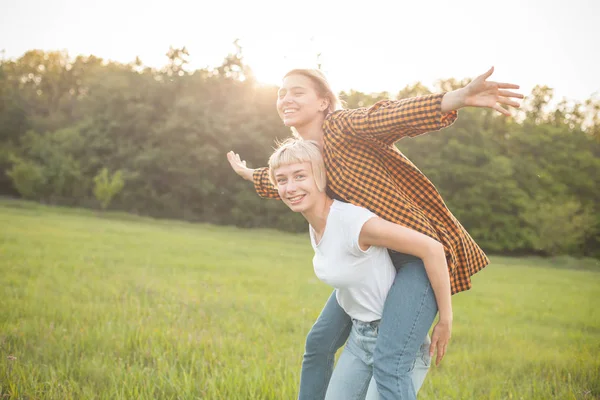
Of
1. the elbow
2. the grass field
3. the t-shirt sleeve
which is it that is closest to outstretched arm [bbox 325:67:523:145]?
the t-shirt sleeve

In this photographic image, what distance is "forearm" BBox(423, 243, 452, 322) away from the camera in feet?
7.77

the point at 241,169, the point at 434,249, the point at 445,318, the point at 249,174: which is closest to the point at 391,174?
the point at 434,249

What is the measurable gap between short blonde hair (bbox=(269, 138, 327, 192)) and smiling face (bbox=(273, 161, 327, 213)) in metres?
0.02

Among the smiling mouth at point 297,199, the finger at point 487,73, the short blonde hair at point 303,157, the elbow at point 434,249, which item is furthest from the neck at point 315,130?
the finger at point 487,73

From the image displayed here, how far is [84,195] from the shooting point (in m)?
36.4

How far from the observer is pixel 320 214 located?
262 centimetres

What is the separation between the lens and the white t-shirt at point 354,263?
7.92ft

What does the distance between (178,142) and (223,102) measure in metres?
5.06

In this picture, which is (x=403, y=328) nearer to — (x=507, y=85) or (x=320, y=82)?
(x=507, y=85)

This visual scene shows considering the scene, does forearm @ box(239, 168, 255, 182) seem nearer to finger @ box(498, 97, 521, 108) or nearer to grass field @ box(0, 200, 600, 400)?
grass field @ box(0, 200, 600, 400)

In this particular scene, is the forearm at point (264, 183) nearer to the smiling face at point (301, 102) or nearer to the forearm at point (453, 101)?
the smiling face at point (301, 102)

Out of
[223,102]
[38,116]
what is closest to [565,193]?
[223,102]

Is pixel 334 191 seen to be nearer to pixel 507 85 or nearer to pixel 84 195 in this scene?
pixel 507 85

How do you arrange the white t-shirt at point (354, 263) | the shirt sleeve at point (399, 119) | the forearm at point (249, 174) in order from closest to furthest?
the shirt sleeve at point (399, 119) < the white t-shirt at point (354, 263) < the forearm at point (249, 174)
